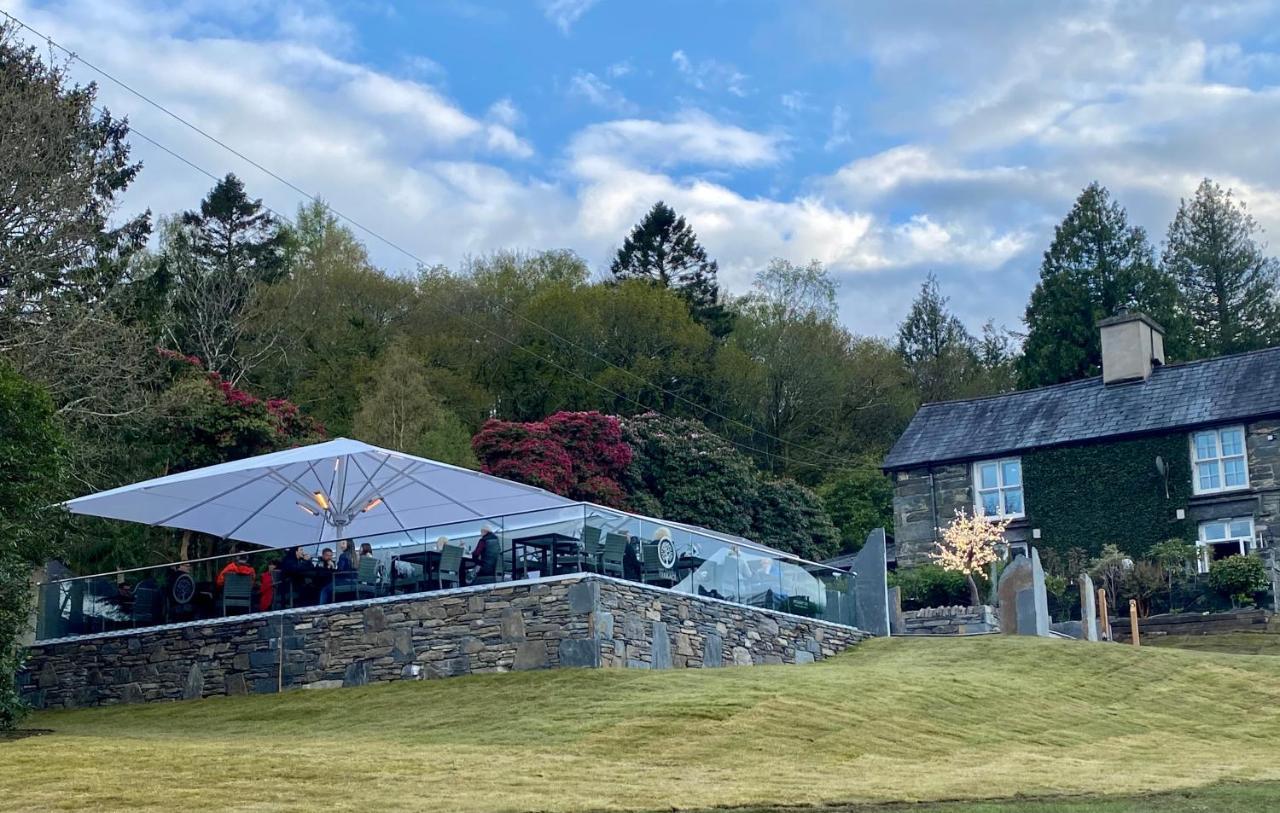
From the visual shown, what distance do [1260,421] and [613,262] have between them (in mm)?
32015

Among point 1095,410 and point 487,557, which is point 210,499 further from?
point 1095,410

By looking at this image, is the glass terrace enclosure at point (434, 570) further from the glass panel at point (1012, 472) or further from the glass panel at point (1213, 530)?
the glass panel at point (1012, 472)

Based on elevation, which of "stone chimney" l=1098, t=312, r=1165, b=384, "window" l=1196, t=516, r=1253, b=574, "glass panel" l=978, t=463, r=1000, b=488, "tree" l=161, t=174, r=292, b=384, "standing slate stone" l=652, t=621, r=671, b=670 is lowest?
"standing slate stone" l=652, t=621, r=671, b=670

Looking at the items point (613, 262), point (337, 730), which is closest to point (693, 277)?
point (613, 262)

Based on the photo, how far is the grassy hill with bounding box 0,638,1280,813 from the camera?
13172mm

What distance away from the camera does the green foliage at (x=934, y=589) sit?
117ft

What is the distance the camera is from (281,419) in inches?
1332

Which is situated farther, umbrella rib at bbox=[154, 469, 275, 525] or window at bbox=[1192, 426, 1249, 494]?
window at bbox=[1192, 426, 1249, 494]

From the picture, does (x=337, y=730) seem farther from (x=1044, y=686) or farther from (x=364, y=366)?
(x=364, y=366)

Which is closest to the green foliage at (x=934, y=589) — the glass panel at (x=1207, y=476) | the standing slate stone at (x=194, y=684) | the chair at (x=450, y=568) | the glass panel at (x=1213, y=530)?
the glass panel at (x=1213, y=530)

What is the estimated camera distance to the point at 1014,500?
1630 inches

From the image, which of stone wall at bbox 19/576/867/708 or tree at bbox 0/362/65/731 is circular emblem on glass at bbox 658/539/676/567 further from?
tree at bbox 0/362/65/731

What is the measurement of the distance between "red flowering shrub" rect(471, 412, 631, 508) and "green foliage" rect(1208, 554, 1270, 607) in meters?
14.3

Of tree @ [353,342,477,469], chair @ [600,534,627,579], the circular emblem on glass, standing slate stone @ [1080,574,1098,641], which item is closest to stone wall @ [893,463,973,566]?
tree @ [353,342,477,469]
